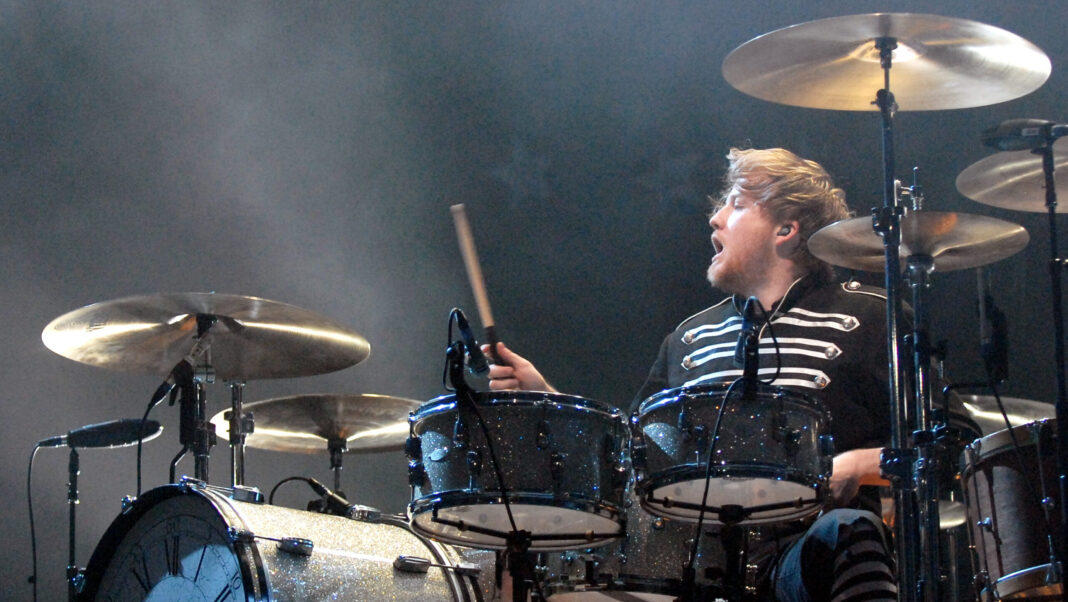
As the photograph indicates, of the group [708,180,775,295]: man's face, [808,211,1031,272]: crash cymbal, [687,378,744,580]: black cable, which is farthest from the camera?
[708,180,775,295]: man's face

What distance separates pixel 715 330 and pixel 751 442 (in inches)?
36.2

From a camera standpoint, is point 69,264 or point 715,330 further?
point 69,264

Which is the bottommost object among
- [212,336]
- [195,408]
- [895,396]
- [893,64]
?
[895,396]

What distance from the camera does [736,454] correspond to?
7.29 ft

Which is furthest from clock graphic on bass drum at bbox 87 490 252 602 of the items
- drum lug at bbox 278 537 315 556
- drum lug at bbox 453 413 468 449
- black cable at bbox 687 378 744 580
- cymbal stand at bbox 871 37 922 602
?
cymbal stand at bbox 871 37 922 602

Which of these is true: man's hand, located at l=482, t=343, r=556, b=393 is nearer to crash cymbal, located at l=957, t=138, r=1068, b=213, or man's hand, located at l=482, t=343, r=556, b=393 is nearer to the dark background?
crash cymbal, located at l=957, t=138, r=1068, b=213

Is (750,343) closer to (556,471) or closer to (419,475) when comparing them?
(556,471)

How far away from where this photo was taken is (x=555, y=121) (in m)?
4.60

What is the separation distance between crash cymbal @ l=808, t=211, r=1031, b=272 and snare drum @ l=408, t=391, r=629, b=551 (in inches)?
35.3

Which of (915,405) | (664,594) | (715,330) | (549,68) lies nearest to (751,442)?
(664,594)

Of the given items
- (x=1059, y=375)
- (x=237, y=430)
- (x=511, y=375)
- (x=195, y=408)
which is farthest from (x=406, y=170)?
(x=1059, y=375)

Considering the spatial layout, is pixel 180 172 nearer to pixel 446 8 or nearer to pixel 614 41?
pixel 446 8

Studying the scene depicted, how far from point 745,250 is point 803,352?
0.44 metres

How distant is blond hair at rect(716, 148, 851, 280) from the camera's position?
127 inches
